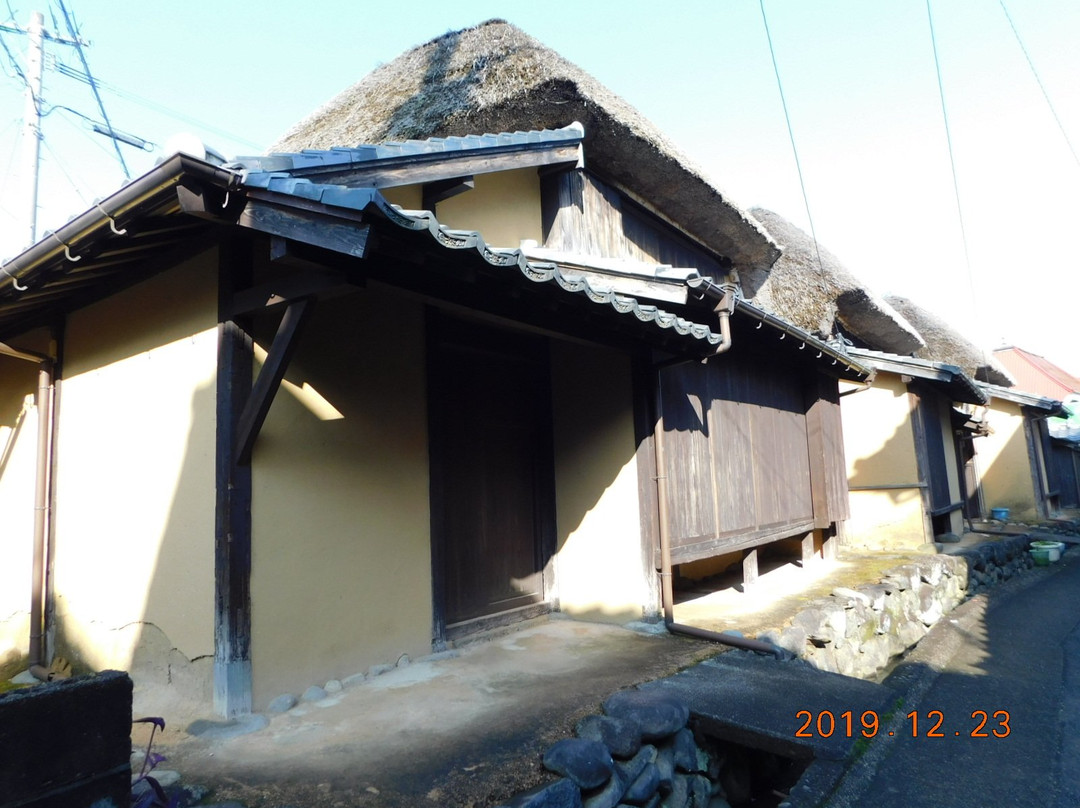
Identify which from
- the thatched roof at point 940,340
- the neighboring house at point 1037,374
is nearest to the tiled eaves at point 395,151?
the thatched roof at point 940,340

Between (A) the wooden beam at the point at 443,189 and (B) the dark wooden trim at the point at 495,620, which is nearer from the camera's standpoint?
(B) the dark wooden trim at the point at 495,620

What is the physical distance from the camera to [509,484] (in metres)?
5.39

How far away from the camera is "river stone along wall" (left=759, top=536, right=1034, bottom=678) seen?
5305 mm

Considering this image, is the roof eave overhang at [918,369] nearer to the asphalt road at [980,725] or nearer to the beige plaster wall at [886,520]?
the beige plaster wall at [886,520]

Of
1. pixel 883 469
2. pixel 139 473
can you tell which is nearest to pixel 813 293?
pixel 883 469

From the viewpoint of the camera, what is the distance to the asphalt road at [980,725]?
302 cm

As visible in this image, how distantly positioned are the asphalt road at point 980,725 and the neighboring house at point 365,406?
1.92 metres

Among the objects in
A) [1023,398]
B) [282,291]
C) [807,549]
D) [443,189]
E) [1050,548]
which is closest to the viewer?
[282,291]

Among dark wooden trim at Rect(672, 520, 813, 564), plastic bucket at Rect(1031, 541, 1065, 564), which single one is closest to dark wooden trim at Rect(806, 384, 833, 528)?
dark wooden trim at Rect(672, 520, 813, 564)

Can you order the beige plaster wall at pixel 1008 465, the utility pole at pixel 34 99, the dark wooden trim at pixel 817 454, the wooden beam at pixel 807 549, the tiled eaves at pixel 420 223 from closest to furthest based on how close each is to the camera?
the tiled eaves at pixel 420 223 → the wooden beam at pixel 807 549 → the dark wooden trim at pixel 817 454 → the utility pole at pixel 34 99 → the beige plaster wall at pixel 1008 465

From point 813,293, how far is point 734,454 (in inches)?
237

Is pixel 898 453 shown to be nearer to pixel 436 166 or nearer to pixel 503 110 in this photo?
pixel 503 110

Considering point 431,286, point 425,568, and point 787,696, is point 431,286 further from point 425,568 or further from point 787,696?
point 787,696

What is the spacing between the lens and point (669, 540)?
17.3 ft
